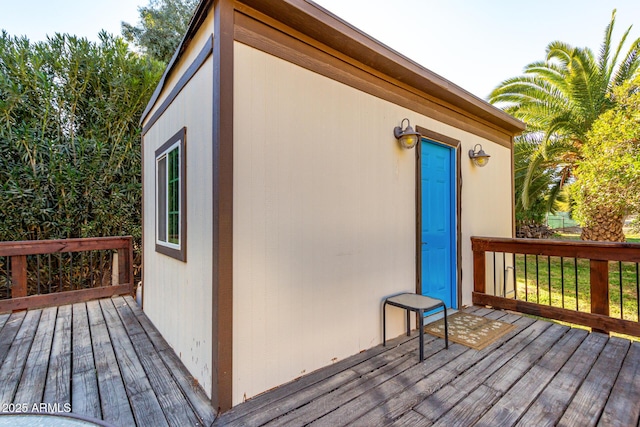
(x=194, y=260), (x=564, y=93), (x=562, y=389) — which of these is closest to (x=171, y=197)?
(x=194, y=260)

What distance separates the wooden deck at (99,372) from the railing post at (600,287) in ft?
12.2

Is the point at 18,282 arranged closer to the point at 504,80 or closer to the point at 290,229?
the point at 290,229

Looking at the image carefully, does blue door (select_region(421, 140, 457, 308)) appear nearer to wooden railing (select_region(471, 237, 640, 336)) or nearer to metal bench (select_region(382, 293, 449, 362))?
wooden railing (select_region(471, 237, 640, 336))

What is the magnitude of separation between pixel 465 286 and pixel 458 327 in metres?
0.85

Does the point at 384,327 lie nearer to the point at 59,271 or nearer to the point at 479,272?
the point at 479,272

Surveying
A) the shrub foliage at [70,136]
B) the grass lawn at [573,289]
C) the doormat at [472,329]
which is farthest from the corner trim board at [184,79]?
the grass lawn at [573,289]

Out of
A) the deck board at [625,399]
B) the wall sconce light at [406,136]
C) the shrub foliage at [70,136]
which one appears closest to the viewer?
the deck board at [625,399]

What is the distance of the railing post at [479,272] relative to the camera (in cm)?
384

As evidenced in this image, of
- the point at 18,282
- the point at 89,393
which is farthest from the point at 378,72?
the point at 18,282

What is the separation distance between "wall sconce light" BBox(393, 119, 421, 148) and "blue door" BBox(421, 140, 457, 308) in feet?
1.62

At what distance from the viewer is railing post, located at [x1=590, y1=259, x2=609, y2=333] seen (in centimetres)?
292

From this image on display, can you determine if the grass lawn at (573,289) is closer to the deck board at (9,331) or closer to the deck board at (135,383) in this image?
the deck board at (135,383)

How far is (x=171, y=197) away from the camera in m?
2.86

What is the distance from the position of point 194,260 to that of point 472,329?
2782 mm
